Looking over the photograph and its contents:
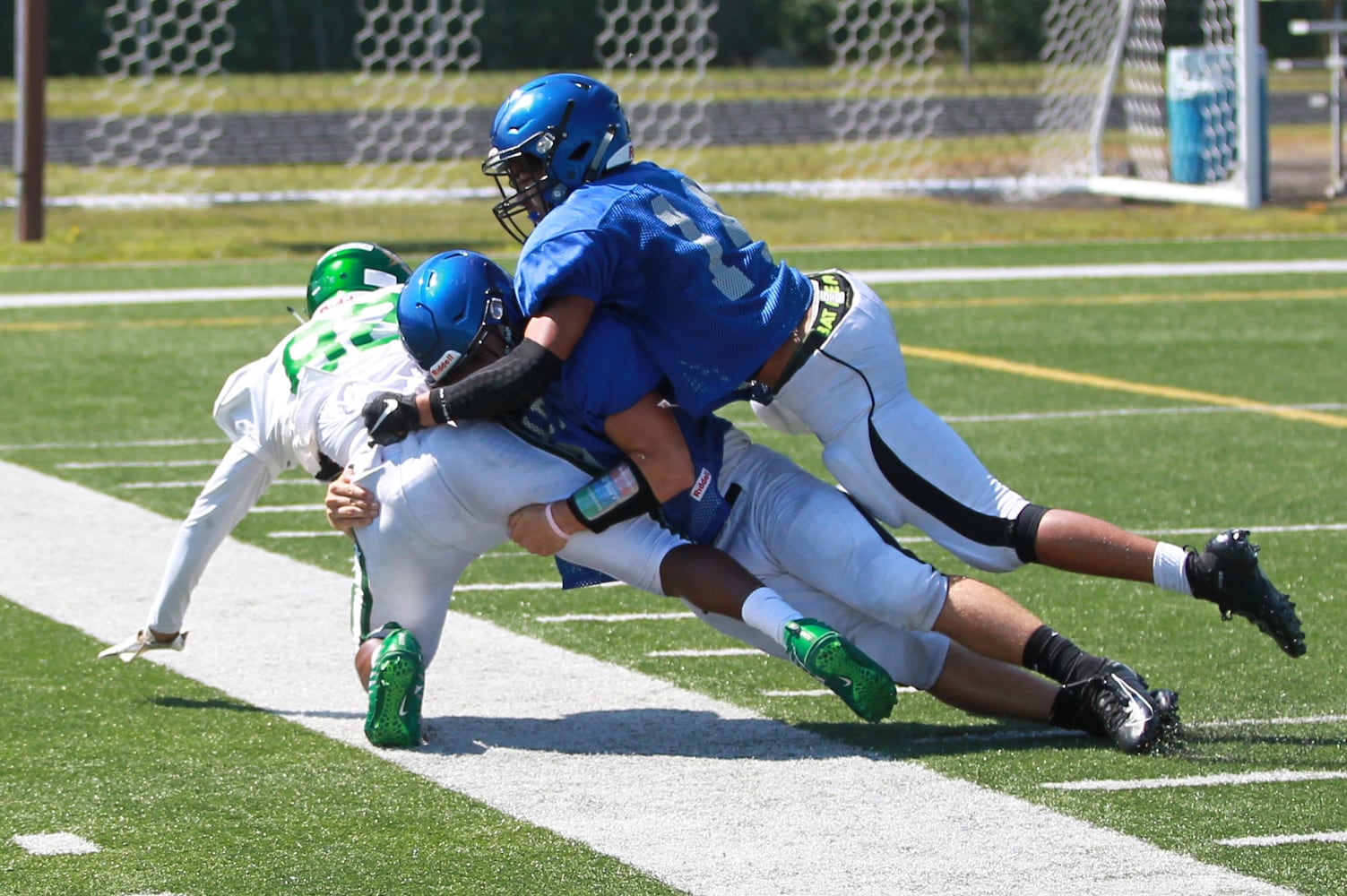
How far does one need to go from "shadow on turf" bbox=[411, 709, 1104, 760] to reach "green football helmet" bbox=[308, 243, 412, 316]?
4.04 ft

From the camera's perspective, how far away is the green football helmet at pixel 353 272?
575 cm

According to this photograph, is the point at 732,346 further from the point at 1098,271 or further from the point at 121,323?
the point at 1098,271

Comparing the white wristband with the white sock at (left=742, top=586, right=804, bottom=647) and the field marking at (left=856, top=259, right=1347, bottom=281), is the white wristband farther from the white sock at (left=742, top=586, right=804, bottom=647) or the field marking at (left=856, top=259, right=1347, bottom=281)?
the field marking at (left=856, top=259, right=1347, bottom=281)

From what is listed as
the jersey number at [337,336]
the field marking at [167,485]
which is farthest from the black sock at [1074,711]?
the field marking at [167,485]

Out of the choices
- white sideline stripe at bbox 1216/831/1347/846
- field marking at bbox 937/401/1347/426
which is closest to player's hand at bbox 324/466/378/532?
white sideline stripe at bbox 1216/831/1347/846

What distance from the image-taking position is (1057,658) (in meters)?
4.98

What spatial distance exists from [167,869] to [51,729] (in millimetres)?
1189

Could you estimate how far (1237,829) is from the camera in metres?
4.18

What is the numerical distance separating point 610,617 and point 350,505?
1478mm

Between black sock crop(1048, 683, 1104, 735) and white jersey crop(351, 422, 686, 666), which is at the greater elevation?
white jersey crop(351, 422, 686, 666)

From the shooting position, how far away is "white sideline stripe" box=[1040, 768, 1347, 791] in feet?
14.8

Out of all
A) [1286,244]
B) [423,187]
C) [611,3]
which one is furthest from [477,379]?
[611,3]

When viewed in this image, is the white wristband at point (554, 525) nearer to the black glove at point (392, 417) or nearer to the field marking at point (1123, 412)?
the black glove at point (392, 417)

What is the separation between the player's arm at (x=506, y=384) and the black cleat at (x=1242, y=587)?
1.51 m
